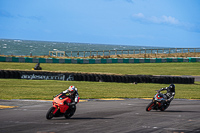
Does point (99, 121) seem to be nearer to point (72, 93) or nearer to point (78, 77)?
point (72, 93)

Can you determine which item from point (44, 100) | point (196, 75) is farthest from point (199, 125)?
point (196, 75)

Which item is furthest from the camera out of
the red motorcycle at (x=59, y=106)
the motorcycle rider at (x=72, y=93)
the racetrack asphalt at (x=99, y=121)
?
the motorcycle rider at (x=72, y=93)

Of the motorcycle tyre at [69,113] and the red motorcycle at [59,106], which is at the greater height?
the red motorcycle at [59,106]

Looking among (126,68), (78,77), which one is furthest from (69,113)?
(126,68)

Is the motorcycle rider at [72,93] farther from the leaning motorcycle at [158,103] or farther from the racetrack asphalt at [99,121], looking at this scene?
the leaning motorcycle at [158,103]

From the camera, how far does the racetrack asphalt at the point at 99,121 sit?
33.0ft

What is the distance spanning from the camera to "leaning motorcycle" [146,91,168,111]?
14711 mm

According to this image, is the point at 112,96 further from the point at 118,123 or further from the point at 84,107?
the point at 118,123

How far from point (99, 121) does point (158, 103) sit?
13.0 ft

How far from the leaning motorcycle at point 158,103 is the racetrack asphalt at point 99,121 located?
28cm

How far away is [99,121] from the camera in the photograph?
461 inches

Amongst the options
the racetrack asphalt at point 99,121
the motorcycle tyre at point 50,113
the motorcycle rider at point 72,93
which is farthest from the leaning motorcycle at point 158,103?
the motorcycle tyre at point 50,113

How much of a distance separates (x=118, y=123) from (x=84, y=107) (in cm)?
458

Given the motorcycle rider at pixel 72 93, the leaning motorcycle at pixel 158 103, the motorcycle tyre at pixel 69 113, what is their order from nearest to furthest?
the motorcycle rider at pixel 72 93 < the motorcycle tyre at pixel 69 113 < the leaning motorcycle at pixel 158 103
